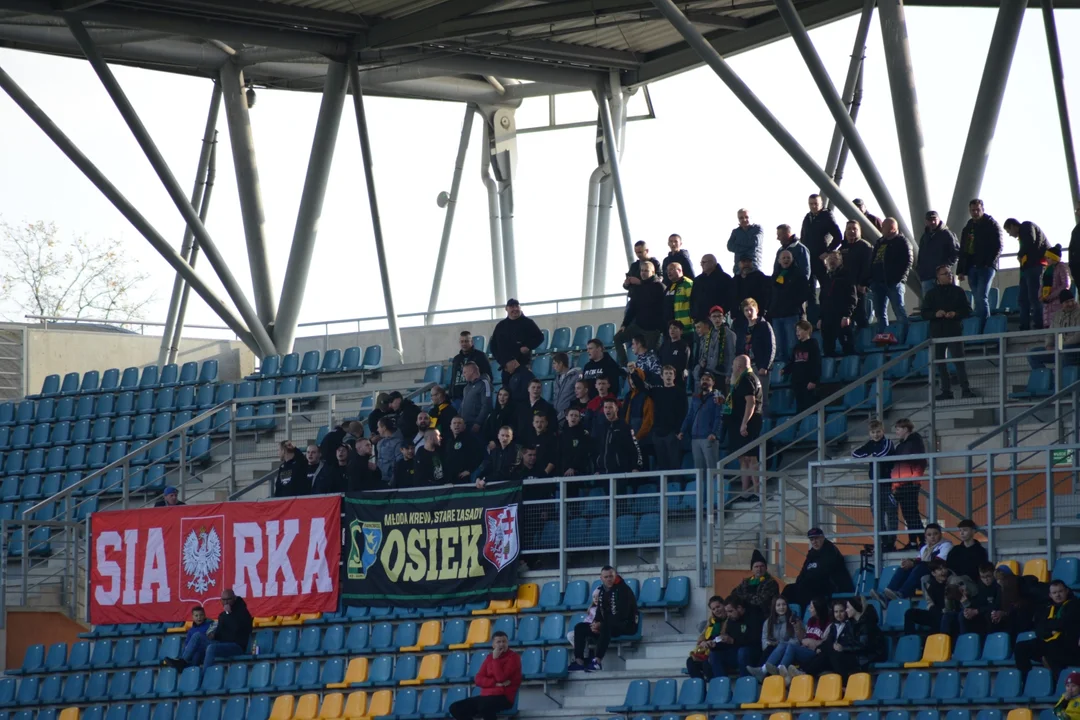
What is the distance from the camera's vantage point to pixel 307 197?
28094 millimetres

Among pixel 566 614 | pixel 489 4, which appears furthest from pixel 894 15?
pixel 566 614

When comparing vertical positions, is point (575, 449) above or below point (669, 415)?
below

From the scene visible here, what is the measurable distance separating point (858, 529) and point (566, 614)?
2.97 meters

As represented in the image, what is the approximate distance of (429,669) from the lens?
17812mm

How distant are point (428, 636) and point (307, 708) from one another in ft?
4.60

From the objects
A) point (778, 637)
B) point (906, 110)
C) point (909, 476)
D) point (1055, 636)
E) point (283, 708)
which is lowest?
point (283, 708)

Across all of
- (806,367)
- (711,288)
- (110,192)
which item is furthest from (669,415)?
(110,192)

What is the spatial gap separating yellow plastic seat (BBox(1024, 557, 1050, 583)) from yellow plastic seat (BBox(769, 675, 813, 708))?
77.8 inches

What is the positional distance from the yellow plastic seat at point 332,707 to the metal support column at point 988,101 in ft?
31.1

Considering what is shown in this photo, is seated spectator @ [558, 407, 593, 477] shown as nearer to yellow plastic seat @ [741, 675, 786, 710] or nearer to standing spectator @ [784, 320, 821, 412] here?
standing spectator @ [784, 320, 821, 412]

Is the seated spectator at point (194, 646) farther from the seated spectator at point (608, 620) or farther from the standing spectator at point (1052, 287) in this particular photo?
the standing spectator at point (1052, 287)

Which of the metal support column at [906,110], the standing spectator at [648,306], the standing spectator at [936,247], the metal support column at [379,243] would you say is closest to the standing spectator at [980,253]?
the standing spectator at [936,247]

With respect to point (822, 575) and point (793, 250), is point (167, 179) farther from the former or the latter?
point (822, 575)

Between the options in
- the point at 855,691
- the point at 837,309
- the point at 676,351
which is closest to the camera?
the point at 855,691
